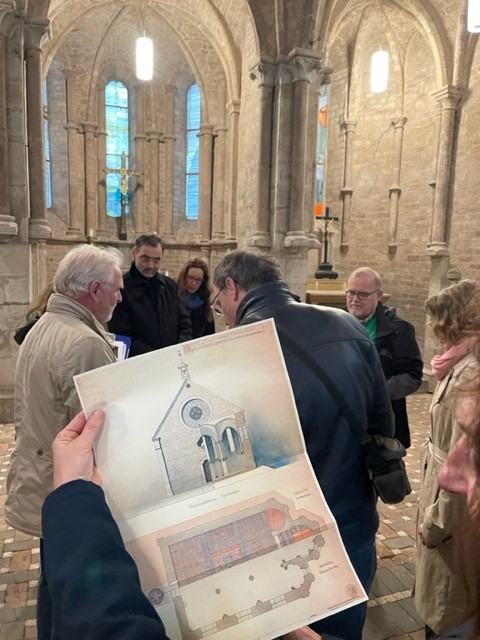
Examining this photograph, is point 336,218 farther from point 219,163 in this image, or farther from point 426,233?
point 219,163

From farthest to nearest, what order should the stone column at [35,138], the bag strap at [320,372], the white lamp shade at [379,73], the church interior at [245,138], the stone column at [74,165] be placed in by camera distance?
the stone column at [74,165]
the white lamp shade at [379,73]
the church interior at [245,138]
the stone column at [35,138]
the bag strap at [320,372]

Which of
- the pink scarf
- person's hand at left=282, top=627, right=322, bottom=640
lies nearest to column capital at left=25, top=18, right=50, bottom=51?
→ the pink scarf

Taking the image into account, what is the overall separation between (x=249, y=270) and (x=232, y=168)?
10.7 meters

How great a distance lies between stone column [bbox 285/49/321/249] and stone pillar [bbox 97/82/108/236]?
7.52 m

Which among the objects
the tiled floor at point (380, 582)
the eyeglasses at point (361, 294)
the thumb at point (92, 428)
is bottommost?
the tiled floor at point (380, 582)

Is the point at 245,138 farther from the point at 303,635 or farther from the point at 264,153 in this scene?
the point at 303,635

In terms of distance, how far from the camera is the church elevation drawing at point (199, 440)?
81 cm

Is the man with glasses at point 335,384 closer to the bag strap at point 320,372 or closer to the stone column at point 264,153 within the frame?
the bag strap at point 320,372

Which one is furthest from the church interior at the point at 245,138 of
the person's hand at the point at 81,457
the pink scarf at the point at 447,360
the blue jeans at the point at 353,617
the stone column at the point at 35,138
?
the person's hand at the point at 81,457

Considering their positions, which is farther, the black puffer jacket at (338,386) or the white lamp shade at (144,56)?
the white lamp shade at (144,56)

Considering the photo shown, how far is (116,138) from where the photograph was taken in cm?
1339

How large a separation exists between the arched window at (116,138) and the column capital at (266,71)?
22.5 feet

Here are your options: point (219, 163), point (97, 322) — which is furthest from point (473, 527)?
point (219, 163)

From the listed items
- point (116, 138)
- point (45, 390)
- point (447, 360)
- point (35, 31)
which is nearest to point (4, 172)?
point (35, 31)
